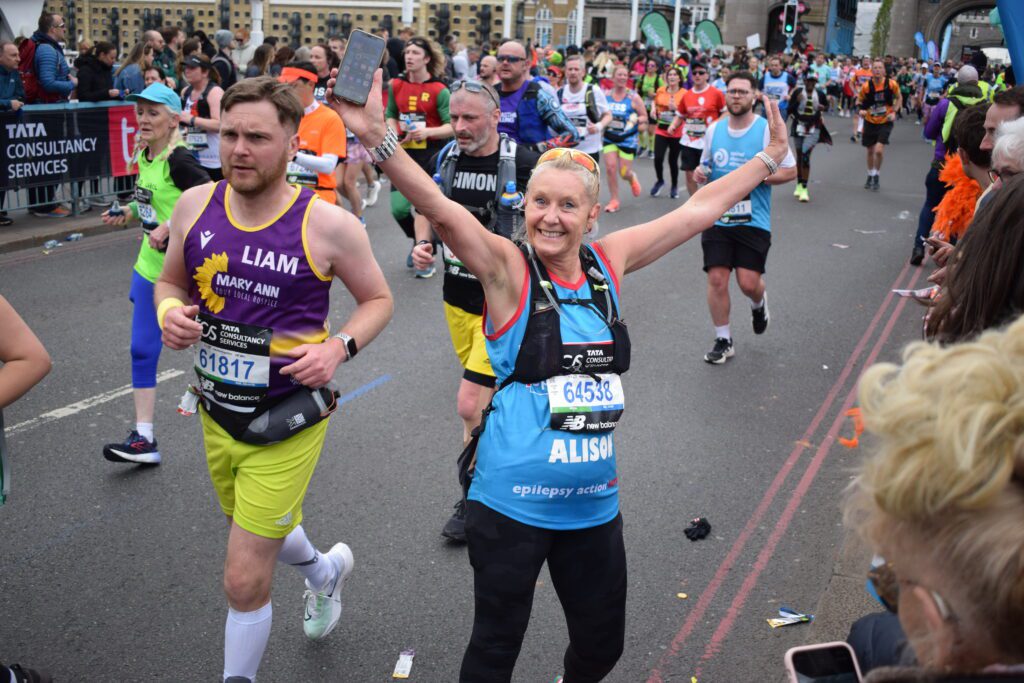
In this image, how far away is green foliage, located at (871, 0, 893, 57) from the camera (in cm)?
6842

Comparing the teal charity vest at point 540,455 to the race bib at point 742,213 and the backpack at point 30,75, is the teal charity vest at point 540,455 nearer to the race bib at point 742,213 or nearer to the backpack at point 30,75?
the race bib at point 742,213

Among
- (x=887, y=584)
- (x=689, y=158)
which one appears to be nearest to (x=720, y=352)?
(x=887, y=584)

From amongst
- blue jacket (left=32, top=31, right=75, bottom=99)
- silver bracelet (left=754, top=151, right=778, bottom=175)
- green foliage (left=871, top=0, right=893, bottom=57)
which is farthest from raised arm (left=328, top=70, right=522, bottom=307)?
green foliage (left=871, top=0, right=893, bottom=57)

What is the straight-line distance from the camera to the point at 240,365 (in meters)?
3.42

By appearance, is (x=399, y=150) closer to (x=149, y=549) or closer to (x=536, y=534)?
(x=536, y=534)

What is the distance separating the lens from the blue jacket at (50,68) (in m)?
11.8

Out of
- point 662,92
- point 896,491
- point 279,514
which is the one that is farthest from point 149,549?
point 662,92

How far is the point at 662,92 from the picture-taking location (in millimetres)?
17578

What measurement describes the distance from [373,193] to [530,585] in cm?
1204

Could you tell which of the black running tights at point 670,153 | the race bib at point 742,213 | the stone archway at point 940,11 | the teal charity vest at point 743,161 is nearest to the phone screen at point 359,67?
the teal charity vest at point 743,161

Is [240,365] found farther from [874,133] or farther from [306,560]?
[874,133]

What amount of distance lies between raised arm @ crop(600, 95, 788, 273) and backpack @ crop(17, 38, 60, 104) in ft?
34.9

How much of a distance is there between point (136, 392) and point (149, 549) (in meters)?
1.11

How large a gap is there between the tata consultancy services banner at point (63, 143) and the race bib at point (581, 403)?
937cm
